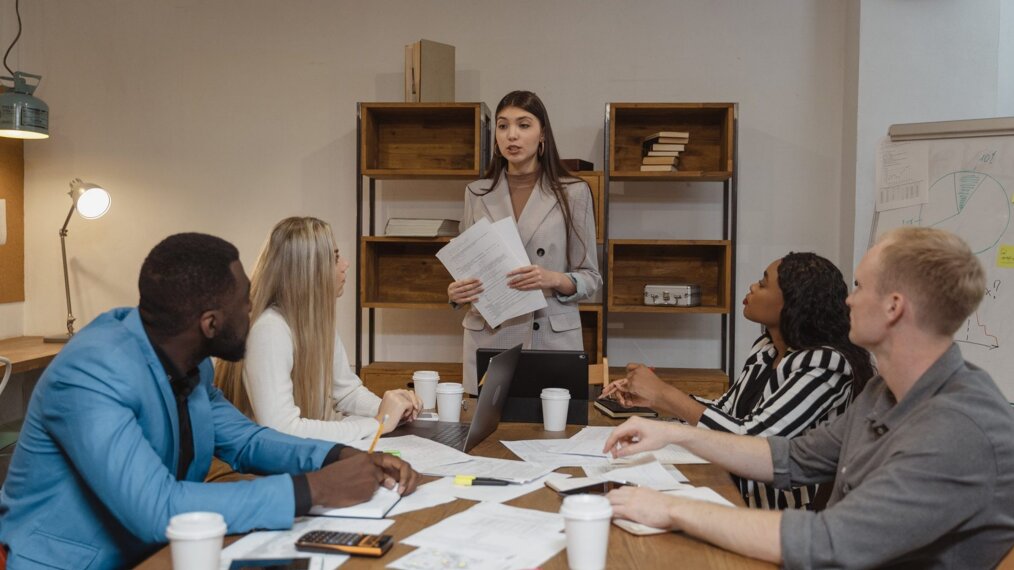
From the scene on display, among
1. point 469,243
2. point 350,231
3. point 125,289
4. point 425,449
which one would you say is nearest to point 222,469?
point 425,449

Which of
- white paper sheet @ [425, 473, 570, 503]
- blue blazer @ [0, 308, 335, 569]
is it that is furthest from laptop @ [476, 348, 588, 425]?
blue blazer @ [0, 308, 335, 569]

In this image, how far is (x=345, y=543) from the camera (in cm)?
123

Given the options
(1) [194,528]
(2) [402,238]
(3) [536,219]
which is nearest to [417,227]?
(2) [402,238]

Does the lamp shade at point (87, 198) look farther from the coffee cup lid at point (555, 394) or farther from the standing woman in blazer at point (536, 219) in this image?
the coffee cup lid at point (555, 394)

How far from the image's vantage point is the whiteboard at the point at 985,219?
119 inches

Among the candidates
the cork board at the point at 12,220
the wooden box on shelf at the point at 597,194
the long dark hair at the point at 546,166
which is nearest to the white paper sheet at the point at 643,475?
the long dark hair at the point at 546,166

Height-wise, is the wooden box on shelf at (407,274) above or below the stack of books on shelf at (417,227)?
below

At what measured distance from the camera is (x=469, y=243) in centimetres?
279

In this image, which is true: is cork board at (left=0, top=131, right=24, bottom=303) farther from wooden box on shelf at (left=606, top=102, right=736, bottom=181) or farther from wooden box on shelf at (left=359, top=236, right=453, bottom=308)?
wooden box on shelf at (left=606, top=102, right=736, bottom=181)

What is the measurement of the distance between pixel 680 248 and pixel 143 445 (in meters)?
3.25

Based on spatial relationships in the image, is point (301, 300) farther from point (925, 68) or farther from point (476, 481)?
point (925, 68)

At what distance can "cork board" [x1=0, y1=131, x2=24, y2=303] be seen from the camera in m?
4.42

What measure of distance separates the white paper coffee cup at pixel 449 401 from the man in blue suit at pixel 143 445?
0.60 metres

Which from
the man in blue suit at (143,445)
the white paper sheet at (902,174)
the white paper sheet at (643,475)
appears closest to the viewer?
the man in blue suit at (143,445)
